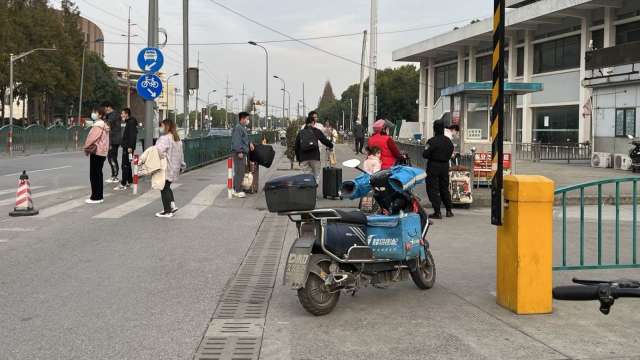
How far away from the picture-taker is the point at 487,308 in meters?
6.17

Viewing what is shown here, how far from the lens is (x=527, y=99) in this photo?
46500 millimetres

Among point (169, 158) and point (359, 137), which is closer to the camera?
point (169, 158)

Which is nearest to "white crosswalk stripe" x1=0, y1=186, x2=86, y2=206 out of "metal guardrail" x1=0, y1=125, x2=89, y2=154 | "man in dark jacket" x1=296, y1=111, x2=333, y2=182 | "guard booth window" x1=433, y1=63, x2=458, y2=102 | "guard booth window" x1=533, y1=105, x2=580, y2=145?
"man in dark jacket" x1=296, y1=111, x2=333, y2=182

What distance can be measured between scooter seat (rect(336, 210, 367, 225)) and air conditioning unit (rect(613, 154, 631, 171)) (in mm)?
21464

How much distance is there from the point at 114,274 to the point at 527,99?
140 ft

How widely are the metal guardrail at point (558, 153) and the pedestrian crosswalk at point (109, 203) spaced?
839 inches

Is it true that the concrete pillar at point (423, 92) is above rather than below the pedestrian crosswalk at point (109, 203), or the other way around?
above

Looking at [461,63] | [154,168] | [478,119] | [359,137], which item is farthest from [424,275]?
[461,63]

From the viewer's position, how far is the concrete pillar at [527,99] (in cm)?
4659

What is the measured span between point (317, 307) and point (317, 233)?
2.04 ft

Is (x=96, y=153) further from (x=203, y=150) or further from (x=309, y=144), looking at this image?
(x=203, y=150)

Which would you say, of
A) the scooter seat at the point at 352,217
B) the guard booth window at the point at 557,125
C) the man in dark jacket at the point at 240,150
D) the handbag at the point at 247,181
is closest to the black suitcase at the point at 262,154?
the man in dark jacket at the point at 240,150

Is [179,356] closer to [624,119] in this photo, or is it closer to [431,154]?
[431,154]

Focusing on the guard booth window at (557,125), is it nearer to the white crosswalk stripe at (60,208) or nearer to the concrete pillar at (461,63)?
the concrete pillar at (461,63)
